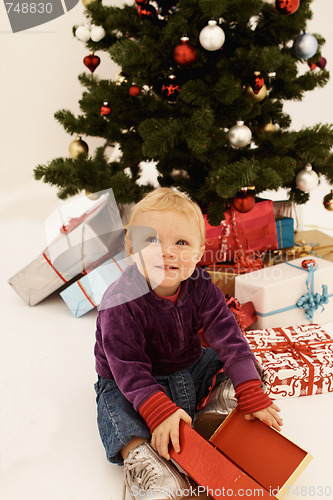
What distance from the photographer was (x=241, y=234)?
1400mm

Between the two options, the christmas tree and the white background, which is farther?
the christmas tree

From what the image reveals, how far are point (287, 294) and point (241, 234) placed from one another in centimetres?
28

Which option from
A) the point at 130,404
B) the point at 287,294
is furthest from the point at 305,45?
the point at 130,404

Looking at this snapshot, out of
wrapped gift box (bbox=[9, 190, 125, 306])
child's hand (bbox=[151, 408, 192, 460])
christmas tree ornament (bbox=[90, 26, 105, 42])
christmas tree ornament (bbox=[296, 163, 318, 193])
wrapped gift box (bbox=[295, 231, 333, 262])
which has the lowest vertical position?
wrapped gift box (bbox=[295, 231, 333, 262])

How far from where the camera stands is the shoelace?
27.1 inches

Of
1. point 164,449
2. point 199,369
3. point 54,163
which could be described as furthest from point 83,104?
point 164,449

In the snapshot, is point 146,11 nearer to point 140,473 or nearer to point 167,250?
point 167,250

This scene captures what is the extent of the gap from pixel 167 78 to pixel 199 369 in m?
0.82

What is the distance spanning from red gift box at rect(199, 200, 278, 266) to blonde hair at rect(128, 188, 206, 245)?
1.80 ft

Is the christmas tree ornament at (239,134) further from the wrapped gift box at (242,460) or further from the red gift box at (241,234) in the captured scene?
the wrapped gift box at (242,460)

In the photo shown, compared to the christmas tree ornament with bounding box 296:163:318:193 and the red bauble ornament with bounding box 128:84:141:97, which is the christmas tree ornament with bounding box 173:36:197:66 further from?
the christmas tree ornament with bounding box 296:163:318:193

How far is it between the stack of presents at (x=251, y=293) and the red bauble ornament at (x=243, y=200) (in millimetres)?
147

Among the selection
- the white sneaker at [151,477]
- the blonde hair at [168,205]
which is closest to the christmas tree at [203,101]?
the blonde hair at [168,205]

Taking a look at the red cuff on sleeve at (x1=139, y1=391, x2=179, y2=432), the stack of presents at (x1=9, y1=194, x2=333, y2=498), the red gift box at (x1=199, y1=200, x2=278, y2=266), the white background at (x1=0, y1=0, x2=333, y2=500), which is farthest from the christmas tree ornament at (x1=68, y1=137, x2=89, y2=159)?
the red cuff on sleeve at (x1=139, y1=391, x2=179, y2=432)
